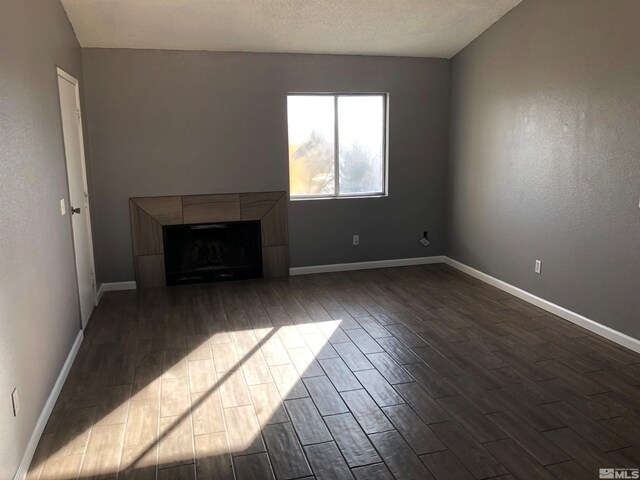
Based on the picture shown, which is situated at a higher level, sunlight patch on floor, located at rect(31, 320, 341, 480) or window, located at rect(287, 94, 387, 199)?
window, located at rect(287, 94, 387, 199)

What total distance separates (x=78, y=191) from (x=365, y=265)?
3087 millimetres

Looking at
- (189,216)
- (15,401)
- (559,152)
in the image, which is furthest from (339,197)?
(15,401)

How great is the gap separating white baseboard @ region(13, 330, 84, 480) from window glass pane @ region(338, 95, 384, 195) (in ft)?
10.7

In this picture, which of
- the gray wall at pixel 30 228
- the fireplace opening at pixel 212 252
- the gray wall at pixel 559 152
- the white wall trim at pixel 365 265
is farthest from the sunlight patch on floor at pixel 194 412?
the gray wall at pixel 559 152

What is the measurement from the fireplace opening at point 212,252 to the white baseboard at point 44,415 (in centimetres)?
172

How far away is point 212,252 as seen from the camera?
558 centimetres

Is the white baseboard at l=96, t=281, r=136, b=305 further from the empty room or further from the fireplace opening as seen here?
the fireplace opening

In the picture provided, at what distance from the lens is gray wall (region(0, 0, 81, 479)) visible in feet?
7.61

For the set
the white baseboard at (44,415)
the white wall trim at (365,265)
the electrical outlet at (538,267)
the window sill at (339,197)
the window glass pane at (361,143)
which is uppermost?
the window glass pane at (361,143)

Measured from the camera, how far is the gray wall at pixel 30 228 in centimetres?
232

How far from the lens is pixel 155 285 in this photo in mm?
5434

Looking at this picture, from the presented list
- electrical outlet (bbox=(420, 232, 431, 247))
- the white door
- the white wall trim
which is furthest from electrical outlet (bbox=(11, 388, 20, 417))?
electrical outlet (bbox=(420, 232, 431, 247))

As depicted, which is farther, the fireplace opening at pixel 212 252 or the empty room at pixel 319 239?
the fireplace opening at pixel 212 252

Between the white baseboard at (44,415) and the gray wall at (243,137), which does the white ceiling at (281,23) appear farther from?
the white baseboard at (44,415)
